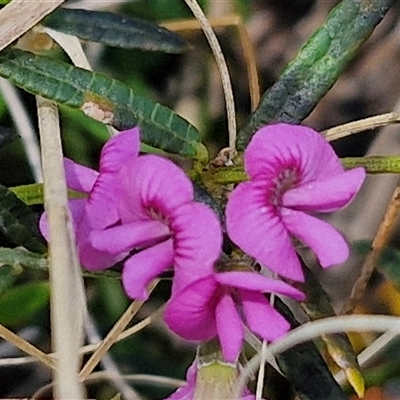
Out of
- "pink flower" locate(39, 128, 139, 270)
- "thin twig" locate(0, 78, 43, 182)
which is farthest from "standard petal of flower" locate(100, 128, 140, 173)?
"thin twig" locate(0, 78, 43, 182)

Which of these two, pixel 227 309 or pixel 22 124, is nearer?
pixel 227 309

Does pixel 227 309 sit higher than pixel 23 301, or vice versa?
pixel 23 301

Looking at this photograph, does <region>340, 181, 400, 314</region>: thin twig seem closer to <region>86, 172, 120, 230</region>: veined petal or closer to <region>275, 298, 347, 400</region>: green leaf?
<region>275, 298, 347, 400</region>: green leaf

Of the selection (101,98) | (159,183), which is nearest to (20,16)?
(101,98)

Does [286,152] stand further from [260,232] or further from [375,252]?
[375,252]

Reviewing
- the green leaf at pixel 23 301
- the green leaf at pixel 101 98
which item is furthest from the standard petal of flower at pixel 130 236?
the green leaf at pixel 23 301

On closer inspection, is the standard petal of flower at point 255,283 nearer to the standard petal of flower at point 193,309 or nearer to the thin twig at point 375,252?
the standard petal of flower at point 193,309
